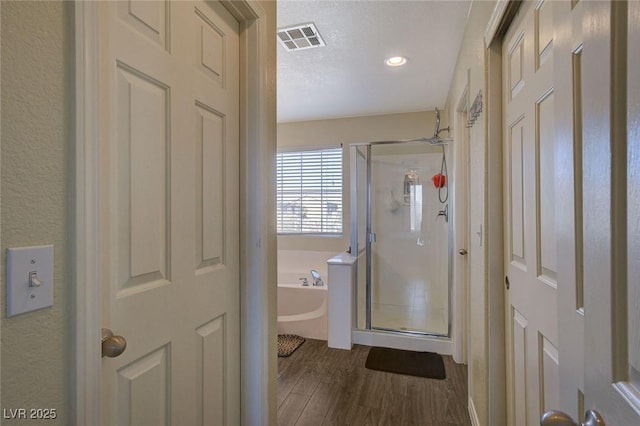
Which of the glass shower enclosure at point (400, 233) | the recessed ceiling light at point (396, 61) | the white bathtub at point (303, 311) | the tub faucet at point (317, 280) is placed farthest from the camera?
the tub faucet at point (317, 280)

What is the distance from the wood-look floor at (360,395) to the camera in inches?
74.1

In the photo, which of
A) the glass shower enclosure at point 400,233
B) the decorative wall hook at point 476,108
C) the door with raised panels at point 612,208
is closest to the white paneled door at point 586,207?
the door with raised panels at point 612,208

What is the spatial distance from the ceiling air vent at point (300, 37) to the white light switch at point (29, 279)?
1.92 meters

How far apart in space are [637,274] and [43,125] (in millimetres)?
975

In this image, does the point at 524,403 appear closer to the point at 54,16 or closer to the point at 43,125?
the point at 43,125

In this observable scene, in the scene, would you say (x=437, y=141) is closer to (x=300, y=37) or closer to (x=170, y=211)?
(x=300, y=37)

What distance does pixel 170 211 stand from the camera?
0.96 m

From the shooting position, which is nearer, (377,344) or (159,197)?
(159,197)

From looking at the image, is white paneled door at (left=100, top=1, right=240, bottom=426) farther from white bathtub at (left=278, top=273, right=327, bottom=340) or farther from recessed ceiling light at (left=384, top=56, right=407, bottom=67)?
white bathtub at (left=278, top=273, right=327, bottom=340)

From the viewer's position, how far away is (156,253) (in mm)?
915

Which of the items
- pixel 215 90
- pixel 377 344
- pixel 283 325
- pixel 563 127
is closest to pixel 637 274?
pixel 563 127

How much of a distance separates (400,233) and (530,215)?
241 centimetres

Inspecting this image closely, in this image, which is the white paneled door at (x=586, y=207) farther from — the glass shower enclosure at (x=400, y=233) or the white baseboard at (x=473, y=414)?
the glass shower enclosure at (x=400, y=233)

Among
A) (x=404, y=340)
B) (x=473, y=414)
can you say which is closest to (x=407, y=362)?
(x=404, y=340)
